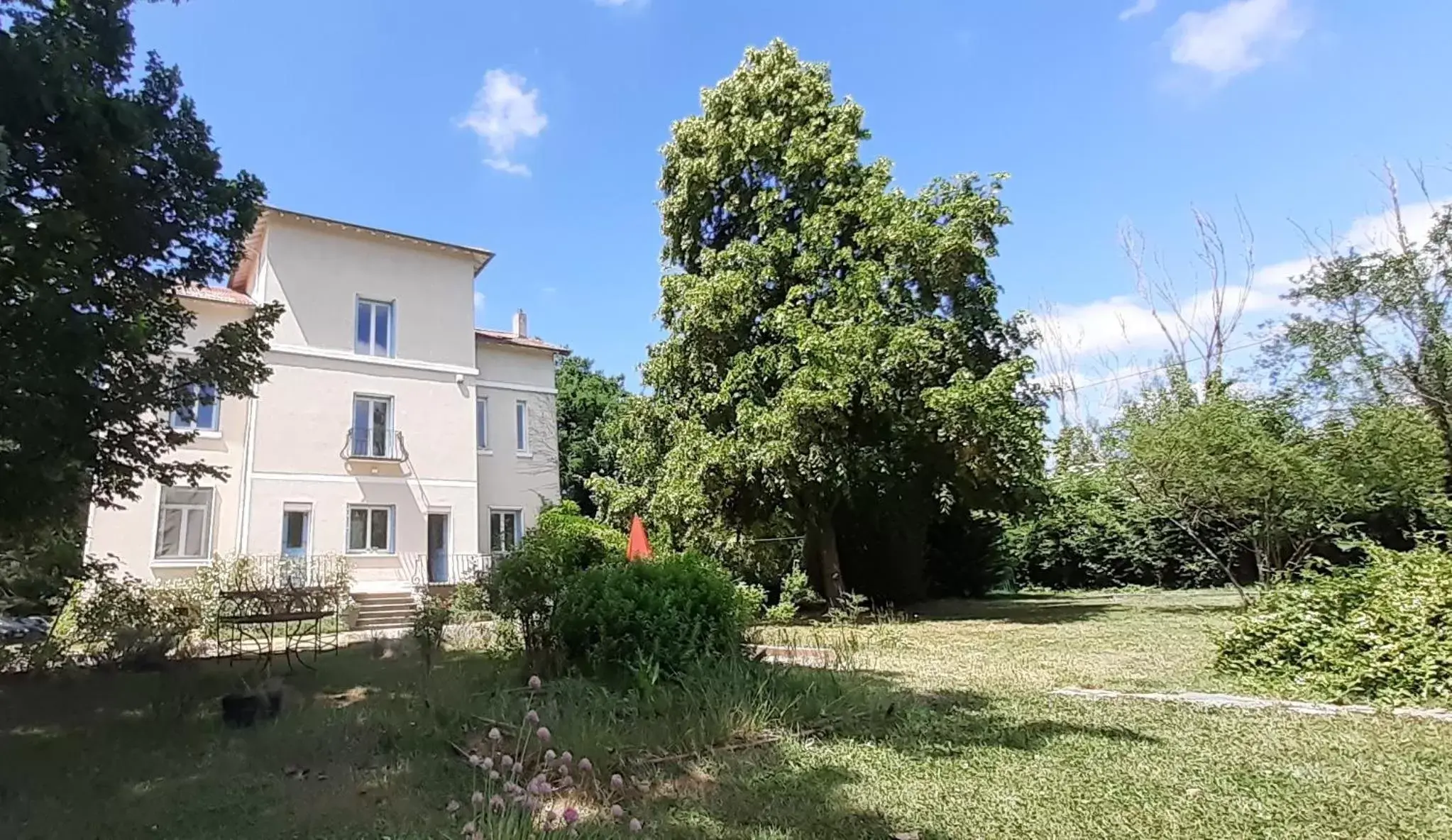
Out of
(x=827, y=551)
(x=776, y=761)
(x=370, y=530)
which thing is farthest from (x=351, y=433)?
(x=776, y=761)

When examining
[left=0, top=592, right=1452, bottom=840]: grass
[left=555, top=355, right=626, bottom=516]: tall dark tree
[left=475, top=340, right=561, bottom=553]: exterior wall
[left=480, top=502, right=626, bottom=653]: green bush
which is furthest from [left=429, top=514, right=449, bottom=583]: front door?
[left=480, top=502, right=626, bottom=653]: green bush

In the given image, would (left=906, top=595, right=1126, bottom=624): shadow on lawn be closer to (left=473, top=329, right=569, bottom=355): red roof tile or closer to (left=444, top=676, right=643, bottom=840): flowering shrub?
(left=444, top=676, right=643, bottom=840): flowering shrub

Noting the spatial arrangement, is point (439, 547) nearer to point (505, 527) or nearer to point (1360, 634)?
point (505, 527)

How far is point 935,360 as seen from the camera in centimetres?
1314

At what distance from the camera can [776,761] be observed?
4074 mm

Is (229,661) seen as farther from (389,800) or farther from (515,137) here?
(515,137)

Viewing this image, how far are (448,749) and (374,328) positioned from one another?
714 inches

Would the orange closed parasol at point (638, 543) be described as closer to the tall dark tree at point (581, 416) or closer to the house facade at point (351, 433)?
the house facade at point (351, 433)

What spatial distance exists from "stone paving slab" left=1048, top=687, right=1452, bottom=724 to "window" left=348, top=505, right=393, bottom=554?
685 inches

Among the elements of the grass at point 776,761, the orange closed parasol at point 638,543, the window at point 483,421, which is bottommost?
the grass at point 776,761

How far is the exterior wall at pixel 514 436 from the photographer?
2231 cm

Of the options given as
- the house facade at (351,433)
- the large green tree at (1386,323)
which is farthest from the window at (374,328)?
the large green tree at (1386,323)

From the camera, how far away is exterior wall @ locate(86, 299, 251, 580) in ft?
54.9

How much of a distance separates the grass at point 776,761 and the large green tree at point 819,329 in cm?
635
